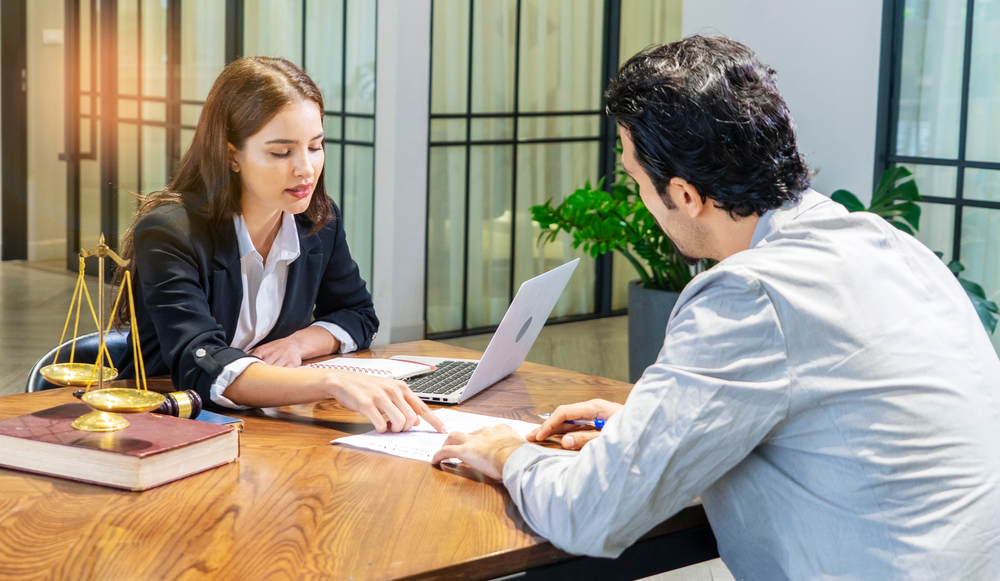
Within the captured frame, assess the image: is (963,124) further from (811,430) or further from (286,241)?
(811,430)

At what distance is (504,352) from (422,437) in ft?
1.08

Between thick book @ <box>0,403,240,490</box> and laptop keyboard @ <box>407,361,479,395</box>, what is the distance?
47cm

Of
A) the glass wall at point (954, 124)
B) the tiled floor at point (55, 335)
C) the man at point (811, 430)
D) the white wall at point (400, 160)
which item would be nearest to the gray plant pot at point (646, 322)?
the tiled floor at point (55, 335)

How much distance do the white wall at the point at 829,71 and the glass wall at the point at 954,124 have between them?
0.12 metres

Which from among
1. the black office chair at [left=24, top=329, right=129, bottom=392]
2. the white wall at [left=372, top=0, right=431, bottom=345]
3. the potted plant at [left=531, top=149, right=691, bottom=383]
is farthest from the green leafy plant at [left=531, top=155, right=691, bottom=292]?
the black office chair at [left=24, top=329, right=129, bottom=392]

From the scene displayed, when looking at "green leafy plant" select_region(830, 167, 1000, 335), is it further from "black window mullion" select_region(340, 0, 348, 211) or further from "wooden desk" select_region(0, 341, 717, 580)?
"wooden desk" select_region(0, 341, 717, 580)

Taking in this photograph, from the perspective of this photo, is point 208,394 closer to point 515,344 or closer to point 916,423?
point 515,344

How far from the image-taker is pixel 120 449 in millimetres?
1132

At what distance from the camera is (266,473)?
3.98ft

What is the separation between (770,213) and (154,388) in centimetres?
110

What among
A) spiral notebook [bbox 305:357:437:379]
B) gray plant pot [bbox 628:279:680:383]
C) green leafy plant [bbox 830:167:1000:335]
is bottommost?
gray plant pot [bbox 628:279:680:383]

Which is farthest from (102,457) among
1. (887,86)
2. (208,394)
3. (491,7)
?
(491,7)

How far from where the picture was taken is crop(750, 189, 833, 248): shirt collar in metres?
1.15

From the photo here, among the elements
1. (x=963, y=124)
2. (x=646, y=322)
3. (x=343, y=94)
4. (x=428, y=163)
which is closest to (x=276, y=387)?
(x=646, y=322)
